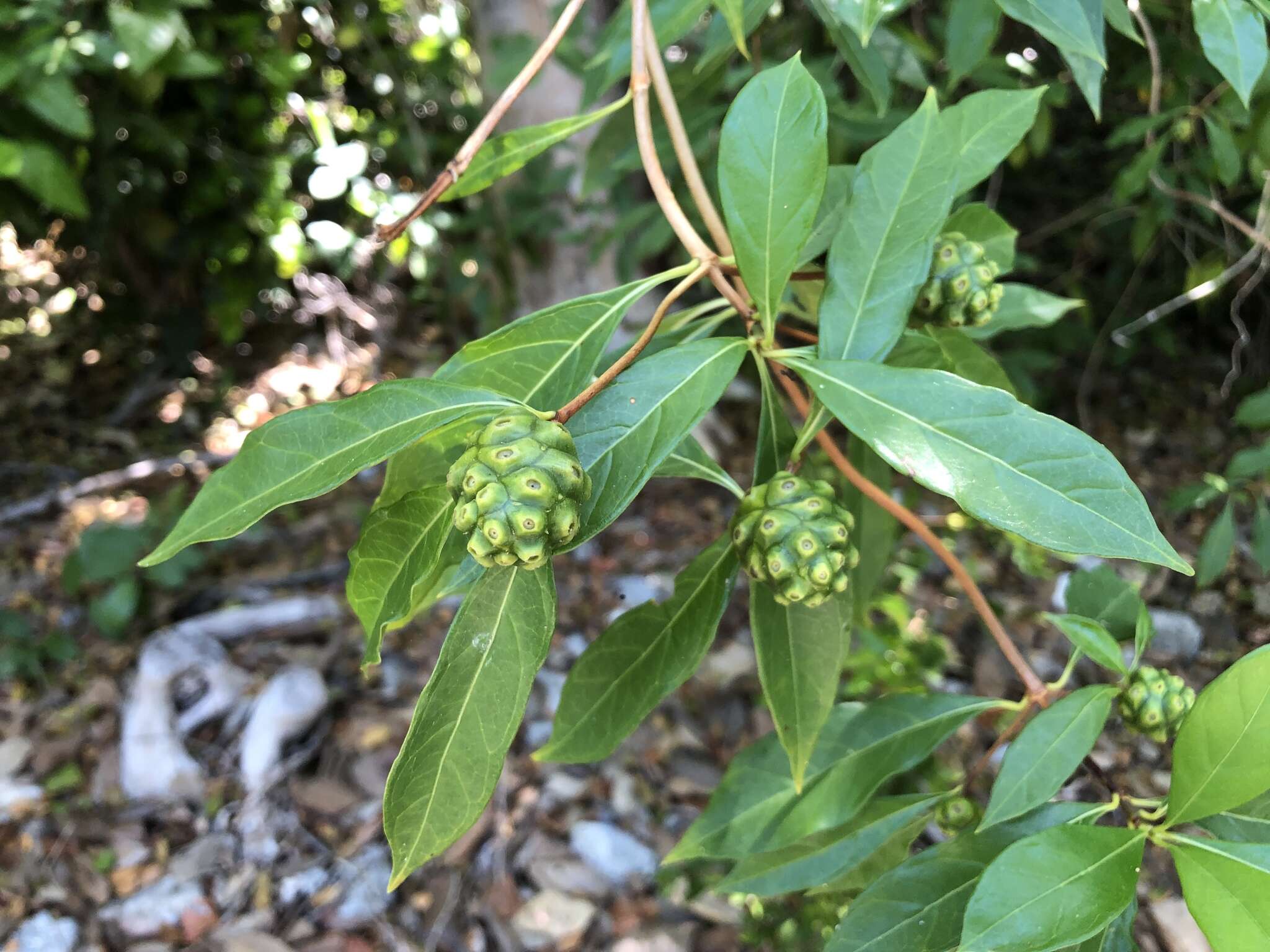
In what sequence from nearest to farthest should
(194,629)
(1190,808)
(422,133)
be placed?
(1190,808) → (194,629) → (422,133)

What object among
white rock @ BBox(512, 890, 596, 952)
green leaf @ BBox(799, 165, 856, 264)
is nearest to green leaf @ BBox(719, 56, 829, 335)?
green leaf @ BBox(799, 165, 856, 264)

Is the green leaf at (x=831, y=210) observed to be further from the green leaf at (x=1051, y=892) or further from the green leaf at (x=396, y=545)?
the green leaf at (x=1051, y=892)

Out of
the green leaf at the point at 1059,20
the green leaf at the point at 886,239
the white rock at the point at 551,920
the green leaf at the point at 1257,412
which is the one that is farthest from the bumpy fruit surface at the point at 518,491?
the green leaf at the point at 1257,412

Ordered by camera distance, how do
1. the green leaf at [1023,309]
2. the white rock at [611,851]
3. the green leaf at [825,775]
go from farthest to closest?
the white rock at [611,851] → the green leaf at [1023,309] → the green leaf at [825,775]

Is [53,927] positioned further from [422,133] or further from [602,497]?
[422,133]

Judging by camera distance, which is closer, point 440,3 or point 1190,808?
point 1190,808

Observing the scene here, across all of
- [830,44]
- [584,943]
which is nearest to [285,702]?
[584,943]
